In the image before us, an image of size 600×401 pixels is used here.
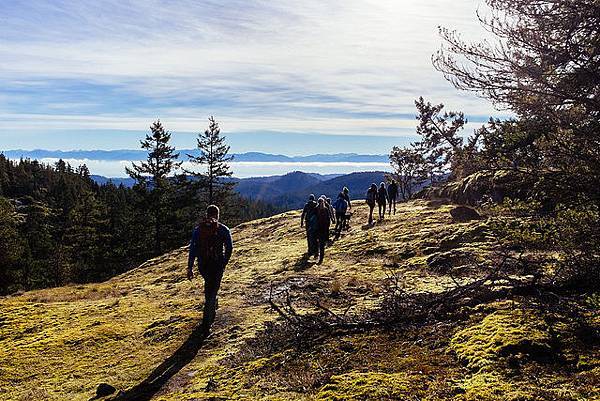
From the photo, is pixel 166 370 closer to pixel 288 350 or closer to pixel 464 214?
pixel 288 350

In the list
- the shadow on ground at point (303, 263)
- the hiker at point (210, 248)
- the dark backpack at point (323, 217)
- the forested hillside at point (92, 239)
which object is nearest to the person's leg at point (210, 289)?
the hiker at point (210, 248)

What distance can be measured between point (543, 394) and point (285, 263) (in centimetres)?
1349

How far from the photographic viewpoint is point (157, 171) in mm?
44781

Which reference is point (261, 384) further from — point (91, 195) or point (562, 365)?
point (91, 195)

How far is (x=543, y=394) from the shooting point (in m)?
5.01

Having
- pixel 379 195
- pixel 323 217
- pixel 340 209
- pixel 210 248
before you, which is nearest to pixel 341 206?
pixel 340 209

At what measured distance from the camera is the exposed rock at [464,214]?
2237 cm

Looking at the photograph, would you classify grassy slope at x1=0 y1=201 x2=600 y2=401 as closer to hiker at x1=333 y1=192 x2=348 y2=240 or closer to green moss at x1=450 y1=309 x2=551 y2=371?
green moss at x1=450 y1=309 x2=551 y2=371

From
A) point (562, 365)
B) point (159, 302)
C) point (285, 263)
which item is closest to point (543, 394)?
point (562, 365)

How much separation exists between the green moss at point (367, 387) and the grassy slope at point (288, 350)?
0.02 m

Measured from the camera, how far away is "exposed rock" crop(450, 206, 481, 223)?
2237 centimetres

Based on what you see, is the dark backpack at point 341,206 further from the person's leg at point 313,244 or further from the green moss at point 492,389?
the green moss at point 492,389

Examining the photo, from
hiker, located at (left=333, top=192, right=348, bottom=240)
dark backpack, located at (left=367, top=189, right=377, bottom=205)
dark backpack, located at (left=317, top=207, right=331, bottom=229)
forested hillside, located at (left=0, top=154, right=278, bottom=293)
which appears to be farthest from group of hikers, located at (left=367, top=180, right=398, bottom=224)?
forested hillside, located at (left=0, top=154, right=278, bottom=293)

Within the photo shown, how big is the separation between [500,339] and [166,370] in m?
5.69
